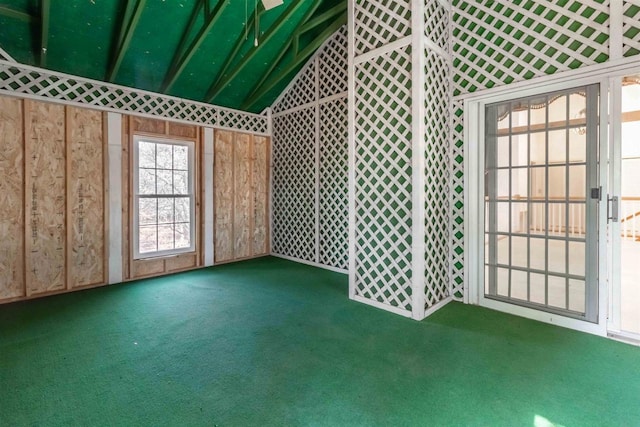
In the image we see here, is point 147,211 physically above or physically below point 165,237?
above

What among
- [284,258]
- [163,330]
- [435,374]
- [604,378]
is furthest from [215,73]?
[604,378]

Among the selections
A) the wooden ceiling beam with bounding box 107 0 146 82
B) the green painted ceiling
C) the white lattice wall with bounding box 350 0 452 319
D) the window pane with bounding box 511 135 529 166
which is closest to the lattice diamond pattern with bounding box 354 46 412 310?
the white lattice wall with bounding box 350 0 452 319

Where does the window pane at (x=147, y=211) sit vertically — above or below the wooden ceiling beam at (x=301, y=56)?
below

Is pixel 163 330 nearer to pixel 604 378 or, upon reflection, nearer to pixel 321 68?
pixel 604 378

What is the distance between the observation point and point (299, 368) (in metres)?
1.90

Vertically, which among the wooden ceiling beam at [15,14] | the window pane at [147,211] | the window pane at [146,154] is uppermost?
the wooden ceiling beam at [15,14]

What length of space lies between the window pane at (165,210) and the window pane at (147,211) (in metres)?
0.05

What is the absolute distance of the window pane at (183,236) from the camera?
14.3 ft

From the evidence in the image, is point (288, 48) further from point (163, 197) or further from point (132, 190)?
point (132, 190)

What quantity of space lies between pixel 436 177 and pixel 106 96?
3911mm

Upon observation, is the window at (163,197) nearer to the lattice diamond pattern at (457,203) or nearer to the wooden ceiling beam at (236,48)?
the wooden ceiling beam at (236,48)

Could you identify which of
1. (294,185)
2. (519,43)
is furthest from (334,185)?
(519,43)

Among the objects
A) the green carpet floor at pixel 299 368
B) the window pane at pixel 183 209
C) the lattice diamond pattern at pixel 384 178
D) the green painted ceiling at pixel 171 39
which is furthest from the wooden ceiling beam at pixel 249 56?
the green carpet floor at pixel 299 368

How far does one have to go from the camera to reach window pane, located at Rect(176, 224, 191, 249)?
4355mm
